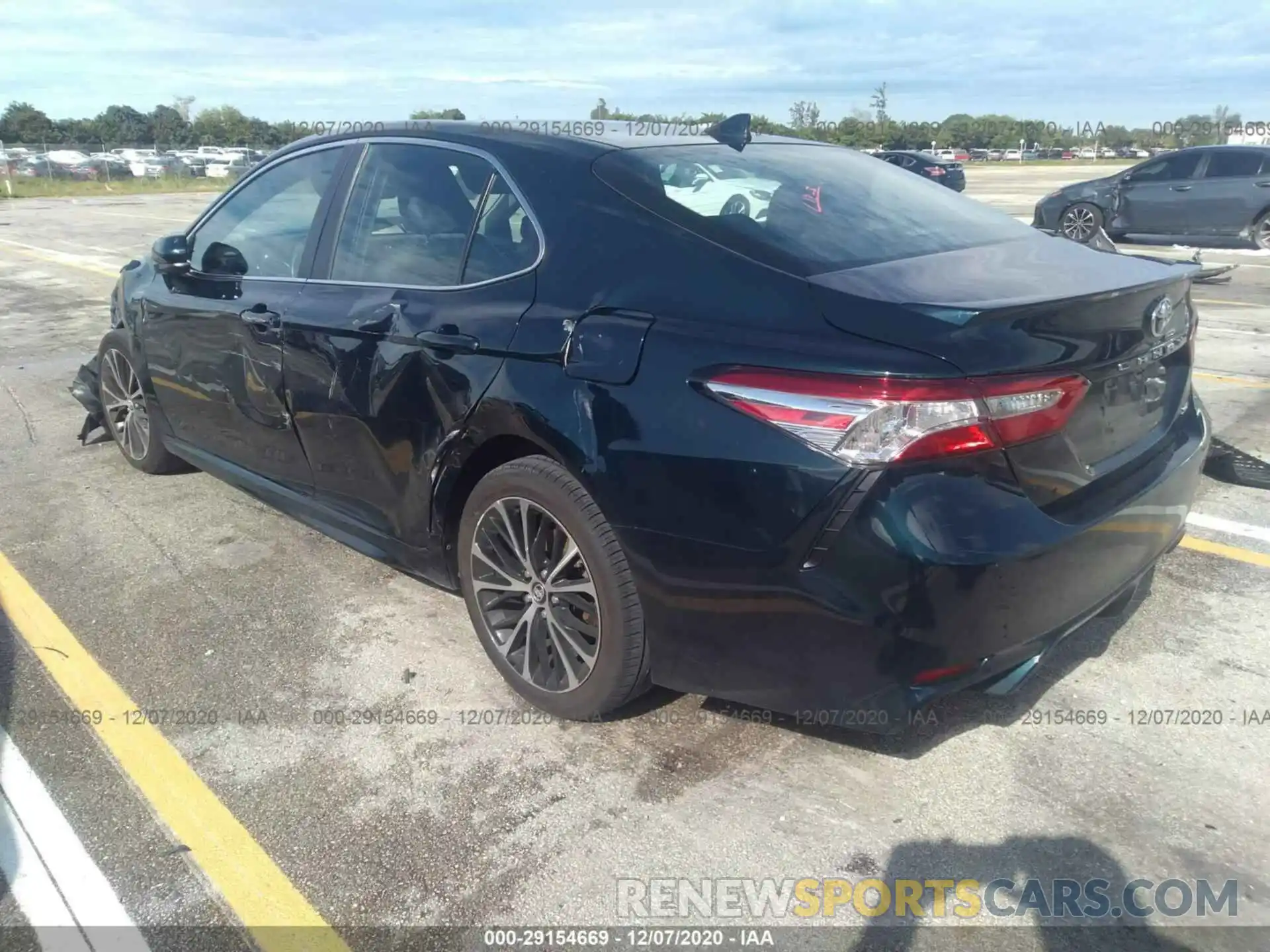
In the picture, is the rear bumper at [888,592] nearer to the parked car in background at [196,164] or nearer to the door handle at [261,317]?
the door handle at [261,317]

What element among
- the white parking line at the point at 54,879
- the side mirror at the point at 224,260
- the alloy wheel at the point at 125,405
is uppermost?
the side mirror at the point at 224,260

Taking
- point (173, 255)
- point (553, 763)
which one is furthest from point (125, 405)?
point (553, 763)

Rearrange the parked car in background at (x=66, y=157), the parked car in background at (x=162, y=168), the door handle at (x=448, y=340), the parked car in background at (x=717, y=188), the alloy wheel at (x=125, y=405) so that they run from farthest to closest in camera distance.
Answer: the parked car in background at (x=162, y=168), the parked car in background at (x=66, y=157), the alloy wheel at (x=125, y=405), the door handle at (x=448, y=340), the parked car in background at (x=717, y=188)

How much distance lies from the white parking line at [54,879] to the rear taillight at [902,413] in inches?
74.9

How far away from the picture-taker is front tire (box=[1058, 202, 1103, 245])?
15.7 meters

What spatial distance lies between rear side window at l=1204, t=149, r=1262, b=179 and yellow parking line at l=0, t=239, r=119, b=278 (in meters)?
15.4

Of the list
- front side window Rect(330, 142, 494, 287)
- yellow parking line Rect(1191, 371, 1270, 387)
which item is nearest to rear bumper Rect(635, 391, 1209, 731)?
front side window Rect(330, 142, 494, 287)

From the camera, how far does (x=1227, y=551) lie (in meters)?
4.20

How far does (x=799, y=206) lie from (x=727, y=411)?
2.99 feet

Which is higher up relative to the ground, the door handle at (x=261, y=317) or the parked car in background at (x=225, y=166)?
the parked car in background at (x=225, y=166)

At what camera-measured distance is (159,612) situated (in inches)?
156

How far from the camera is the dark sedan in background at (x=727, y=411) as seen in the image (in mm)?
2330

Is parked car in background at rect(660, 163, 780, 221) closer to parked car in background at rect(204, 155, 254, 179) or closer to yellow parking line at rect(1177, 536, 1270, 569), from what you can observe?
yellow parking line at rect(1177, 536, 1270, 569)

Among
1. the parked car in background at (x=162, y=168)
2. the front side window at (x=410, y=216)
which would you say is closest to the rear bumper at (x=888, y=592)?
the front side window at (x=410, y=216)
